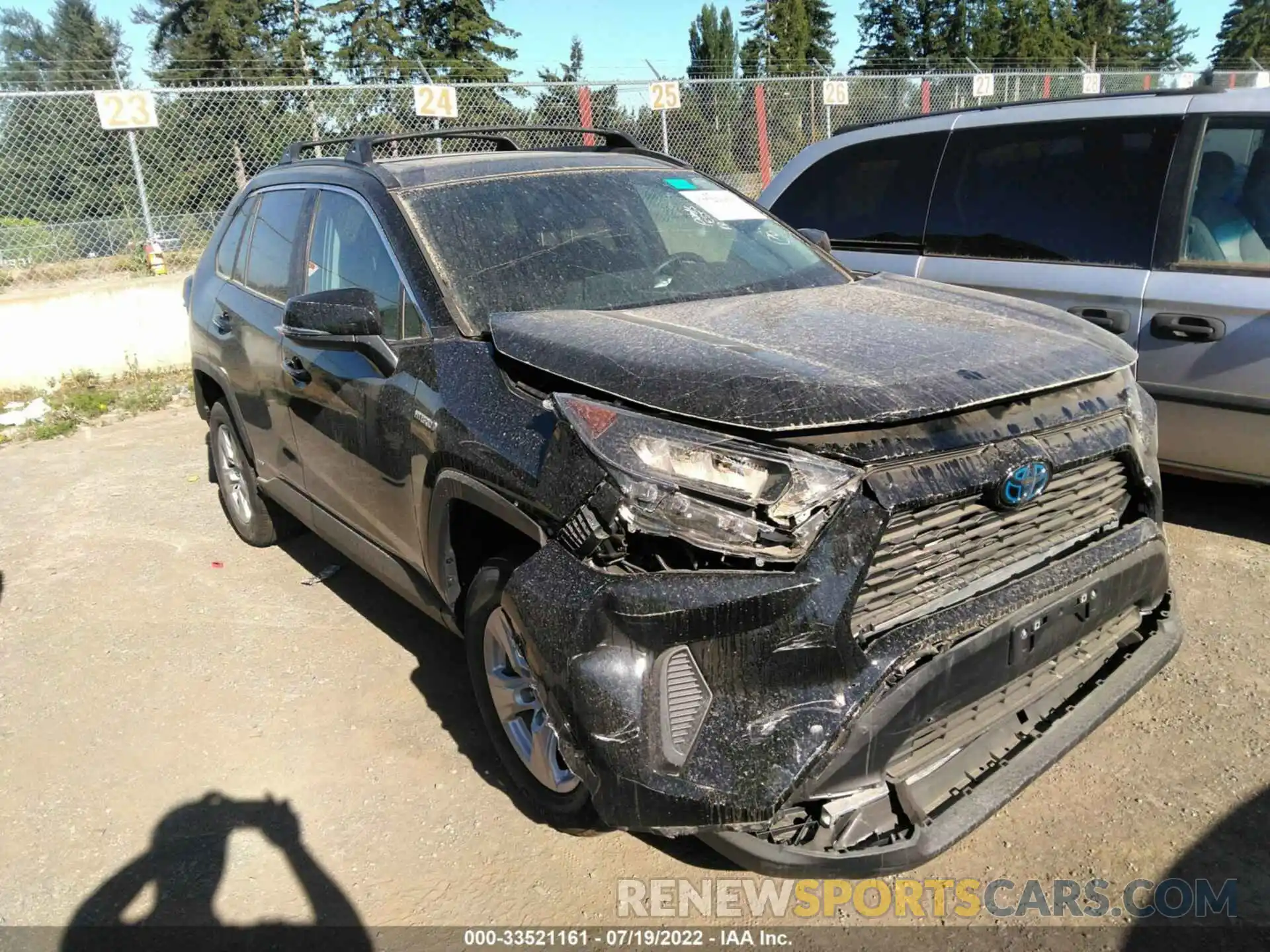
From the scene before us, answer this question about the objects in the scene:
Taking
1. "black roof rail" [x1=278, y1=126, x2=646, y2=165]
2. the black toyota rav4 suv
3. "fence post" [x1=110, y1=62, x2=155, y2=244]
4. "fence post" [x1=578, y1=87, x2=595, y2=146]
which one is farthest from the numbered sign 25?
the black toyota rav4 suv

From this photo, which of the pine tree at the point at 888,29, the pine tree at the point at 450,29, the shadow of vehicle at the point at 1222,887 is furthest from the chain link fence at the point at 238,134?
the pine tree at the point at 888,29

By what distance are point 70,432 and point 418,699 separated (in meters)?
5.77

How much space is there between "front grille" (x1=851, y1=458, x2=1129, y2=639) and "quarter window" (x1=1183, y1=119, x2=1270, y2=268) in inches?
81.9

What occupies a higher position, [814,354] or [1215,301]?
[814,354]

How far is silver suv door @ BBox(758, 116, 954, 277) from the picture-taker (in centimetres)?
518

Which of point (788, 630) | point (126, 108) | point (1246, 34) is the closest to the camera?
point (788, 630)

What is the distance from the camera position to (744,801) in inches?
79.7

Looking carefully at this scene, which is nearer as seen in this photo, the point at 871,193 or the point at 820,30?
the point at 871,193

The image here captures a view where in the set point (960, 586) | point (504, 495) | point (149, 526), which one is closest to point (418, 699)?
point (504, 495)

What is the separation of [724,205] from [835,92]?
35.7 ft

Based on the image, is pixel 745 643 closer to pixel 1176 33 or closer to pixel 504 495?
pixel 504 495

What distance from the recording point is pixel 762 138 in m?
13.8

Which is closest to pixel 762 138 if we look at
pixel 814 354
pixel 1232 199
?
pixel 1232 199

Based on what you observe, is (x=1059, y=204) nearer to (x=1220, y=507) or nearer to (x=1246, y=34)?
(x=1220, y=507)
